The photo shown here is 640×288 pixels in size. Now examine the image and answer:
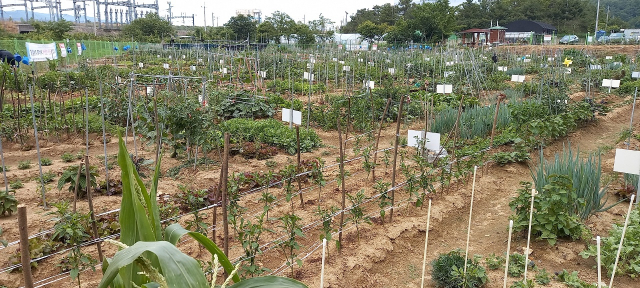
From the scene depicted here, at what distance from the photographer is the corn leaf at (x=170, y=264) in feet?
4.06

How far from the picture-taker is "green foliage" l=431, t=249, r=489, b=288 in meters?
3.49

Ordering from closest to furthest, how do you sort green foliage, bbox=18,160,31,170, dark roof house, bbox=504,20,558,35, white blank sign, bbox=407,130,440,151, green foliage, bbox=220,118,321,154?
white blank sign, bbox=407,130,440,151, green foliage, bbox=18,160,31,170, green foliage, bbox=220,118,321,154, dark roof house, bbox=504,20,558,35

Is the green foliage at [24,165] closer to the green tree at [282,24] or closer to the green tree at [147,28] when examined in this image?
the green tree at [282,24]

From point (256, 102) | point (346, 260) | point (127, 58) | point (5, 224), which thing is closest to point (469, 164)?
point (346, 260)

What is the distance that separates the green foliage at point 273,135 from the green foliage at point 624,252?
4.61 meters

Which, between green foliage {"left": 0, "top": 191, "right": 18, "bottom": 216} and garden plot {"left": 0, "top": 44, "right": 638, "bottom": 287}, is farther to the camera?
green foliage {"left": 0, "top": 191, "right": 18, "bottom": 216}

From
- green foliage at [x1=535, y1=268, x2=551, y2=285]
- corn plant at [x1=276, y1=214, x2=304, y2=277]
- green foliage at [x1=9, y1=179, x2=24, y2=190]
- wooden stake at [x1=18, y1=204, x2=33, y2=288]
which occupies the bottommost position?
green foliage at [x1=535, y1=268, x2=551, y2=285]

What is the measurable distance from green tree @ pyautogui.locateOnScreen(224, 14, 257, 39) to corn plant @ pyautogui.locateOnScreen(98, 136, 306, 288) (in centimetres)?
3409

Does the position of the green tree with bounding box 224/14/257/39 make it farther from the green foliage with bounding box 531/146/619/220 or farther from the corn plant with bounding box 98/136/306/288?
the corn plant with bounding box 98/136/306/288

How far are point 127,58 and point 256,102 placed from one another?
18.1 m

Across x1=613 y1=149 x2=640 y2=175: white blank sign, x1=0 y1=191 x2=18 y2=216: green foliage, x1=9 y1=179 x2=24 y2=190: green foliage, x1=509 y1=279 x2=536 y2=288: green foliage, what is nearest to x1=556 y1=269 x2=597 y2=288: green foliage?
x1=509 y1=279 x2=536 y2=288: green foliage

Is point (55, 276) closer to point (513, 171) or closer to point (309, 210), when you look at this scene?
point (309, 210)

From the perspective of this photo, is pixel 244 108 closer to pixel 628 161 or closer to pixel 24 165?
pixel 24 165

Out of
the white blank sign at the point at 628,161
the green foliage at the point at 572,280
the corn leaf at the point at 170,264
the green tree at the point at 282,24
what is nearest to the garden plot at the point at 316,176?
the green foliage at the point at 572,280
